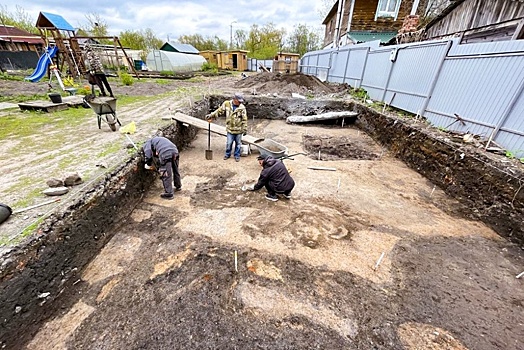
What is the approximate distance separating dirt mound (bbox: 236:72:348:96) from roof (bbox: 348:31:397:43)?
4.33 meters

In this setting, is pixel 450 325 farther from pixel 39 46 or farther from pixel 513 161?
pixel 39 46

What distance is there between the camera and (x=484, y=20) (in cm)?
671

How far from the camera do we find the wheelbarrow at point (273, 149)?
238 inches

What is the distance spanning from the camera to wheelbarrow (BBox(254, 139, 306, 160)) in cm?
605

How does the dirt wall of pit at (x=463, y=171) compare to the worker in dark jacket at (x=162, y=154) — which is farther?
the worker in dark jacket at (x=162, y=154)

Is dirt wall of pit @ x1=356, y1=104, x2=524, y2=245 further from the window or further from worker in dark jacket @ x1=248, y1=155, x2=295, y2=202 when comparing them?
the window

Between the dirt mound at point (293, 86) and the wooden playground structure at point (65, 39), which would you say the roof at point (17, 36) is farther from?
the dirt mound at point (293, 86)

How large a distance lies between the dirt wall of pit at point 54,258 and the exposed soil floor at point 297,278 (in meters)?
0.12

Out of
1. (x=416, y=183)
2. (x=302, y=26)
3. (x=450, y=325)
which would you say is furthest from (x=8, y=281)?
(x=302, y=26)

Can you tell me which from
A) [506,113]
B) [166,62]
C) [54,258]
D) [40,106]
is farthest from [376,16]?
[166,62]

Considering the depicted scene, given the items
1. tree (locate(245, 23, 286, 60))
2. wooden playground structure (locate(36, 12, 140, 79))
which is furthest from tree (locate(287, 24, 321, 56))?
wooden playground structure (locate(36, 12, 140, 79))

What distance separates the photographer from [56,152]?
14.4 ft

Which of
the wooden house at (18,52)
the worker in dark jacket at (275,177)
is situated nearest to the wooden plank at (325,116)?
the worker in dark jacket at (275,177)

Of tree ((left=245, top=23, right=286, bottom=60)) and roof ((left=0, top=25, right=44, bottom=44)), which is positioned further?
tree ((left=245, top=23, right=286, bottom=60))
